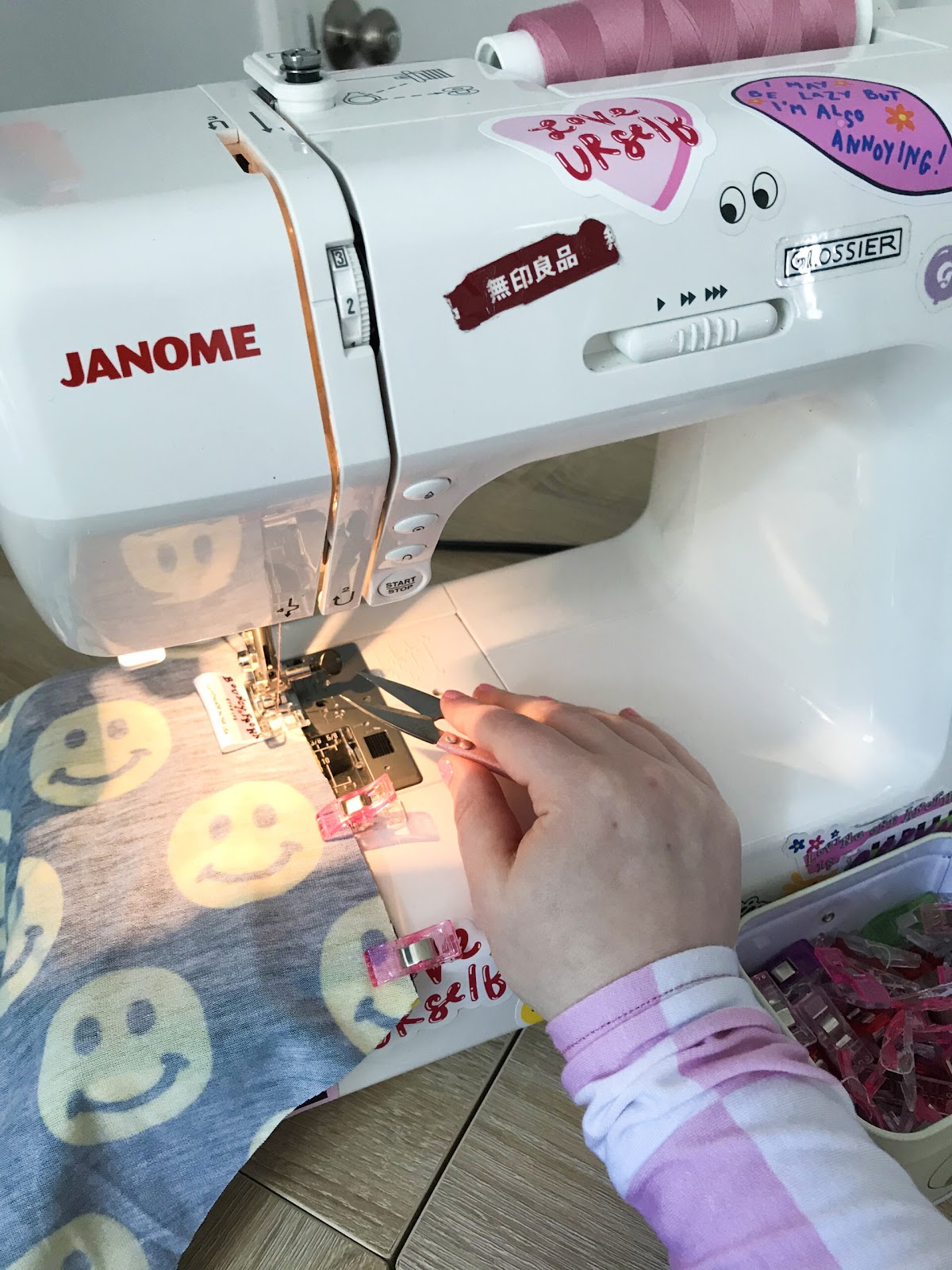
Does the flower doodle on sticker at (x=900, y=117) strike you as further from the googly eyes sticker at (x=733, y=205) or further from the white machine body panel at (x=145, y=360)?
the white machine body panel at (x=145, y=360)

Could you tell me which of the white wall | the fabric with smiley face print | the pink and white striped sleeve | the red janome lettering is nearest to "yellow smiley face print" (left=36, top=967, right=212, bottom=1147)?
the fabric with smiley face print

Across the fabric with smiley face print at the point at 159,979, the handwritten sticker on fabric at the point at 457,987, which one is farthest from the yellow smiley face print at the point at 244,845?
the handwritten sticker on fabric at the point at 457,987

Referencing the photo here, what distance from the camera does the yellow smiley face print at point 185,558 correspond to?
486mm

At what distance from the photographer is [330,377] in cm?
47

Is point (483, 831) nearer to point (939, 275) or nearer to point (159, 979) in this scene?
point (159, 979)

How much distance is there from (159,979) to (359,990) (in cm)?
12

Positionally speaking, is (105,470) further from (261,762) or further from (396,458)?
(261,762)

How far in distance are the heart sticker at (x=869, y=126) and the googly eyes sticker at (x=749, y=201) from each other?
36 millimetres

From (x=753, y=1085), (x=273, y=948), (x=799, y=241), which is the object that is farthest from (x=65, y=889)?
(x=799, y=241)

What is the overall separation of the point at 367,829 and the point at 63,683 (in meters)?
0.27

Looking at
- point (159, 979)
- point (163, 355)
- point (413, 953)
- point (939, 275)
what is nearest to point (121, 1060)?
point (159, 979)

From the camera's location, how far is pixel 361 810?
2.22ft

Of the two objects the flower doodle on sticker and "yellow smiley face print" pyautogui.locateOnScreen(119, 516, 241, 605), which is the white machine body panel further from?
the flower doodle on sticker

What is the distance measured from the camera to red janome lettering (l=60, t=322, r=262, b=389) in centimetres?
42
